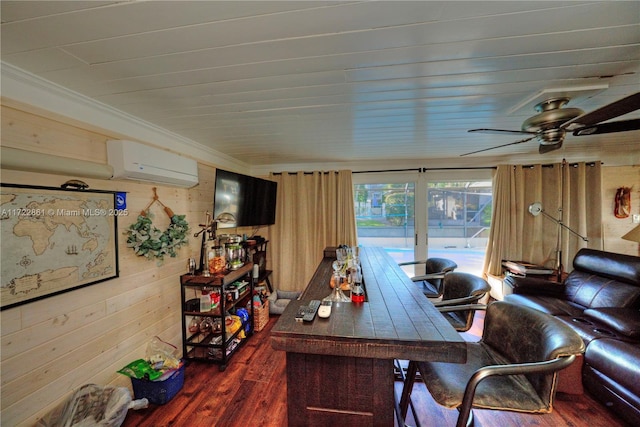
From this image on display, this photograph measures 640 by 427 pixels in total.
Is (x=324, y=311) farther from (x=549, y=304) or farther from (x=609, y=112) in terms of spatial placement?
(x=549, y=304)

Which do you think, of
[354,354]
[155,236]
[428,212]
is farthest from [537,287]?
[155,236]

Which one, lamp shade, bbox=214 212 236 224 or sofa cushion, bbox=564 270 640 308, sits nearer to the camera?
sofa cushion, bbox=564 270 640 308

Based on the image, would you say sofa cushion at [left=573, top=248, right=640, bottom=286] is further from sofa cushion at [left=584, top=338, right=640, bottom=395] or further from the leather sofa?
sofa cushion at [left=584, top=338, right=640, bottom=395]

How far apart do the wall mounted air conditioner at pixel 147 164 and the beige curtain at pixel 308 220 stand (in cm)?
168

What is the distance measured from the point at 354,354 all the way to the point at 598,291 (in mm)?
2867

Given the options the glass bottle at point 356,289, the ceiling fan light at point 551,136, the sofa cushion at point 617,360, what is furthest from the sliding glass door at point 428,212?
the glass bottle at point 356,289

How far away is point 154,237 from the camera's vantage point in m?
1.97

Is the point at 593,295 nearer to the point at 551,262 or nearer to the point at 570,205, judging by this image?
the point at 551,262

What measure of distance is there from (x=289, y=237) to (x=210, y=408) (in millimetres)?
2358

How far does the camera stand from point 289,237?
3.82 m

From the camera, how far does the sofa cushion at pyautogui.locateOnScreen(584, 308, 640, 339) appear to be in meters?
1.69

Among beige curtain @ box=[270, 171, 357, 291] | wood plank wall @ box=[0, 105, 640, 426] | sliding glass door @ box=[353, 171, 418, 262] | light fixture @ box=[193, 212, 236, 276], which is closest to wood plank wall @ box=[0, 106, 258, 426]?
wood plank wall @ box=[0, 105, 640, 426]

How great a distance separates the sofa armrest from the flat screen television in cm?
337

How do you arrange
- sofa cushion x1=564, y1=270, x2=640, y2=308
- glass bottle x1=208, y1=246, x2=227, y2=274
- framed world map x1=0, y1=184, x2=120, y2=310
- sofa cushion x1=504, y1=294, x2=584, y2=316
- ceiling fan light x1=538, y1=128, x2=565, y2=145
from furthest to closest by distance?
1. glass bottle x1=208, y1=246, x2=227, y2=274
2. sofa cushion x1=504, y1=294, x2=584, y2=316
3. sofa cushion x1=564, y1=270, x2=640, y2=308
4. ceiling fan light x1=538, y1=128, x2=565, y2=145
5. framed world map x1=0, y1=184, x2=120, y2=310
